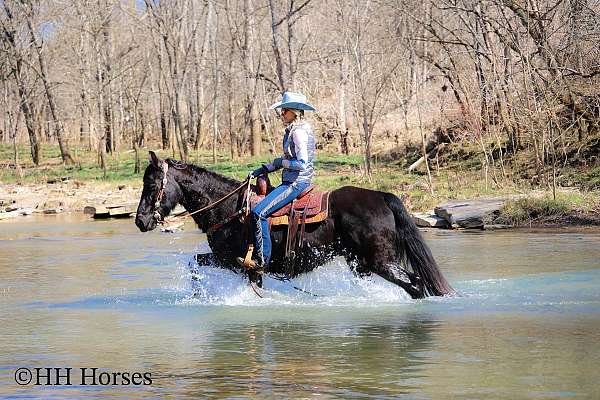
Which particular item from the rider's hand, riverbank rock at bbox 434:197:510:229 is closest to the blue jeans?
the rider's hand

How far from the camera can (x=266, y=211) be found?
415 inches

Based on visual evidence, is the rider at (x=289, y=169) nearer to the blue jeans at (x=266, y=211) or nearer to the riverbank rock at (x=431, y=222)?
the blue jeans at (x=266, y=211)

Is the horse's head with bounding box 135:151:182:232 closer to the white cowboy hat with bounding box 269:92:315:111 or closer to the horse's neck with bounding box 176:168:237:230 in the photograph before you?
the horse's neck with bounding box 176:168:237:230

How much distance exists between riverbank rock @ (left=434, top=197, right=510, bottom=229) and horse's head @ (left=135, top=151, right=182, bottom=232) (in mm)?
10231

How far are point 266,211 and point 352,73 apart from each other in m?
26.4

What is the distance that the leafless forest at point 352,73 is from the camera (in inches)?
979

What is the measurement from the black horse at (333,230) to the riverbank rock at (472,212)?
368 inches

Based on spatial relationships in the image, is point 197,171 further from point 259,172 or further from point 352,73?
point 352,73

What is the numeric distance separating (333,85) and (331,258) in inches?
1596

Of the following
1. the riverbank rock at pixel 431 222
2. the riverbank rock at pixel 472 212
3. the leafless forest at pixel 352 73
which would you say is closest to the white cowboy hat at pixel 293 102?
the riverbank rock at pixel 472 212

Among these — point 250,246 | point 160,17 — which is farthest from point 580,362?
point 160,17

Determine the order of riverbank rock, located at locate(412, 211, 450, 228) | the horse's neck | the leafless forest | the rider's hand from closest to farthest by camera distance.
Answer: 1. the rider's hand
2. the horse's neck
3. riverbank rock, located at locate(412, 211, 450, 228)
4. the leafless forest

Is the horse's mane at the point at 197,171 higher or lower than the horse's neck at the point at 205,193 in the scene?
higher

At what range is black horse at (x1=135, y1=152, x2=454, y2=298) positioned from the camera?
34.3ft
